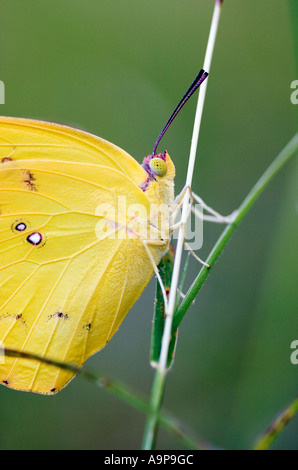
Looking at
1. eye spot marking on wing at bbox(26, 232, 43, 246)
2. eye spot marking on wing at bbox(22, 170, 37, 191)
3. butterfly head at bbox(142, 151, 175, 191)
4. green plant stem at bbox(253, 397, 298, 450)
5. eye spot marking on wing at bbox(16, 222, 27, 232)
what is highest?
butterfly head at bbox(142, 151, 175, 191)

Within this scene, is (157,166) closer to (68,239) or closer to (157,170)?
(157,170)

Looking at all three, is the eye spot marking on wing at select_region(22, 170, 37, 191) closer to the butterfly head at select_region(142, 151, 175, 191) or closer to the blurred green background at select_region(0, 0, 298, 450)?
the butterfly head at select_region(142, 151, 175, 191)

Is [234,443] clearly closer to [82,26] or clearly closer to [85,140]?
[85,140]

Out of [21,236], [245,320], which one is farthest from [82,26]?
[245,320]

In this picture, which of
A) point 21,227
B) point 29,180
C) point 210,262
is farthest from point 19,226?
point 210,262

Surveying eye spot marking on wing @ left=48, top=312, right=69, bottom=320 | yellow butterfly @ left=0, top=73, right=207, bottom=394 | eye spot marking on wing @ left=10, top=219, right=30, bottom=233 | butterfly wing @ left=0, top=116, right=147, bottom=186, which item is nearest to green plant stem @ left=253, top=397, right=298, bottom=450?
yellow butterfly @ left=0, top=73, right=207, bottom=394

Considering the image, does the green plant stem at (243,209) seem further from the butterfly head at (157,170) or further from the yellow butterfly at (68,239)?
the butterfly head at (157,170)
